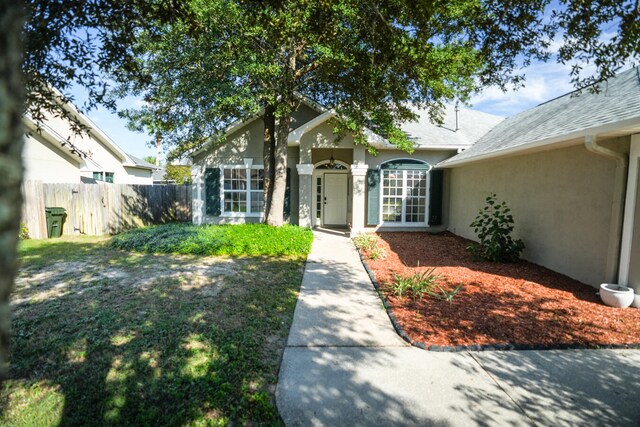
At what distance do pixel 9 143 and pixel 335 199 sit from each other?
14.2 m

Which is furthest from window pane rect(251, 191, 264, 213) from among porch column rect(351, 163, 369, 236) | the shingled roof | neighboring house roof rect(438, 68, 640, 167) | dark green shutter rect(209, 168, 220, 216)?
neighboring house roof rect(438, 68, 640, 167)

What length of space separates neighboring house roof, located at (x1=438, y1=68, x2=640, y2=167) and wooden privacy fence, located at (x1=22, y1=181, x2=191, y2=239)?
41.1 ft

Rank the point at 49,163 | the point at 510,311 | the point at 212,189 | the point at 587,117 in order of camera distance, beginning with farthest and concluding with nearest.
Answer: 1. the point at 212,189
2. the point at 49,163
3. the point at 587,117
4. the point at 510,311

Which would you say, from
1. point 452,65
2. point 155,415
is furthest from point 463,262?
point 155,415

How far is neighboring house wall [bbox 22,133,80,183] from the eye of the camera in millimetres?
12703

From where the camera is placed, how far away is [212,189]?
529 inches

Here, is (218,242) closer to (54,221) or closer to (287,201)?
(287,201)

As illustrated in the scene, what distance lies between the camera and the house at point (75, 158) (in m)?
12.6

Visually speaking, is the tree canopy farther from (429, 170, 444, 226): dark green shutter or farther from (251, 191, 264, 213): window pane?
(429, 170, 444, 226): dark green shutter

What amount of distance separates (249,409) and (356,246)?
24.8ft

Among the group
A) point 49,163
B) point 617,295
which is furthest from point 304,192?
→ point 49,163

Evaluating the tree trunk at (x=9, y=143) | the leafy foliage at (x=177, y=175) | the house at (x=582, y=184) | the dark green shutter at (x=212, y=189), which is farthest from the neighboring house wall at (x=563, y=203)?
the leafy foliage at (x=177, y=175)

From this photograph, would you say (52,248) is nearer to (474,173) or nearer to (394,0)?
(394,0)

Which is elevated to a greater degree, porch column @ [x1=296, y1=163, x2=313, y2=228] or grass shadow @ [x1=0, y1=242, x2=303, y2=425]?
porch column @ [x1=296, y1=163, x2=313, y2=228]
